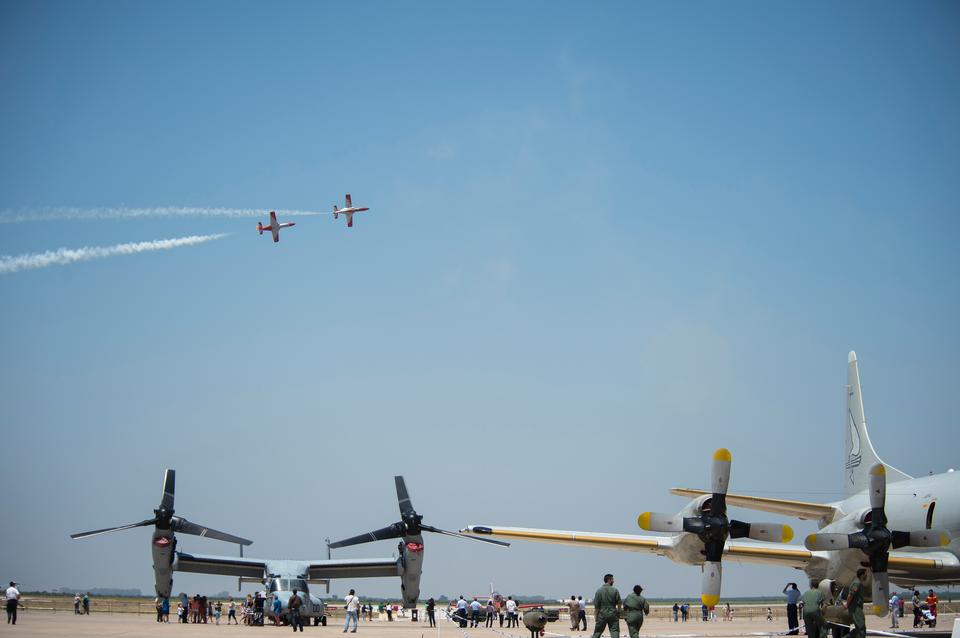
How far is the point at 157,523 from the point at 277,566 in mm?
6261

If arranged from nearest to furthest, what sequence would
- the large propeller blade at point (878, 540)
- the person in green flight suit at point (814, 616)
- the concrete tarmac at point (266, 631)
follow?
the person in green flight suit at point (814, 616), the large propeller blade at point (878, 540), the concrete tarmac at point (266, 631)

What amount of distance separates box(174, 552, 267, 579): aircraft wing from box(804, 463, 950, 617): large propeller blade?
2980 centimetres

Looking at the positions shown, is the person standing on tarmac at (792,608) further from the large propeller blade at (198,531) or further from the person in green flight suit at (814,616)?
the large propeller blade at (198,531)

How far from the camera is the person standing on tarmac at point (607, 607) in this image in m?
18.1

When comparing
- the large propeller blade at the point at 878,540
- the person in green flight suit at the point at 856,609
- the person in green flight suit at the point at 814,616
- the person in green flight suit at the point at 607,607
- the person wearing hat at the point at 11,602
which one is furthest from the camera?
the person wearing hat at the point at 11,602

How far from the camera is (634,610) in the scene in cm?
1856

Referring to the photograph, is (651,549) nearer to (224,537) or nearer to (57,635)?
(57,635)

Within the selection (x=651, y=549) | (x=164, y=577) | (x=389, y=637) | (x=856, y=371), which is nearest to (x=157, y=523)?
(x=164, y=577)

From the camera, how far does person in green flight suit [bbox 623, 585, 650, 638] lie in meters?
18.2

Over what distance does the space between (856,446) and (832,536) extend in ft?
36.3

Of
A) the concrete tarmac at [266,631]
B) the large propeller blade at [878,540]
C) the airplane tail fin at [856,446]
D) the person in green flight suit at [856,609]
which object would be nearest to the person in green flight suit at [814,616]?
the person in green flight suit at [856,609]

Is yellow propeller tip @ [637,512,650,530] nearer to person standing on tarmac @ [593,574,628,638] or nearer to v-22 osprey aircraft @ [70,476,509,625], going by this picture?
person standing on tarmac @ [593,574,628,638]

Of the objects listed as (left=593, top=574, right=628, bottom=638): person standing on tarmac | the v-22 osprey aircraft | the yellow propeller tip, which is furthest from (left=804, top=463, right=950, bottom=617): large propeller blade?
the v-22 osprey aircraft

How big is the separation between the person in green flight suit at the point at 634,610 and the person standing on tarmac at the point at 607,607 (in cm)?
24
